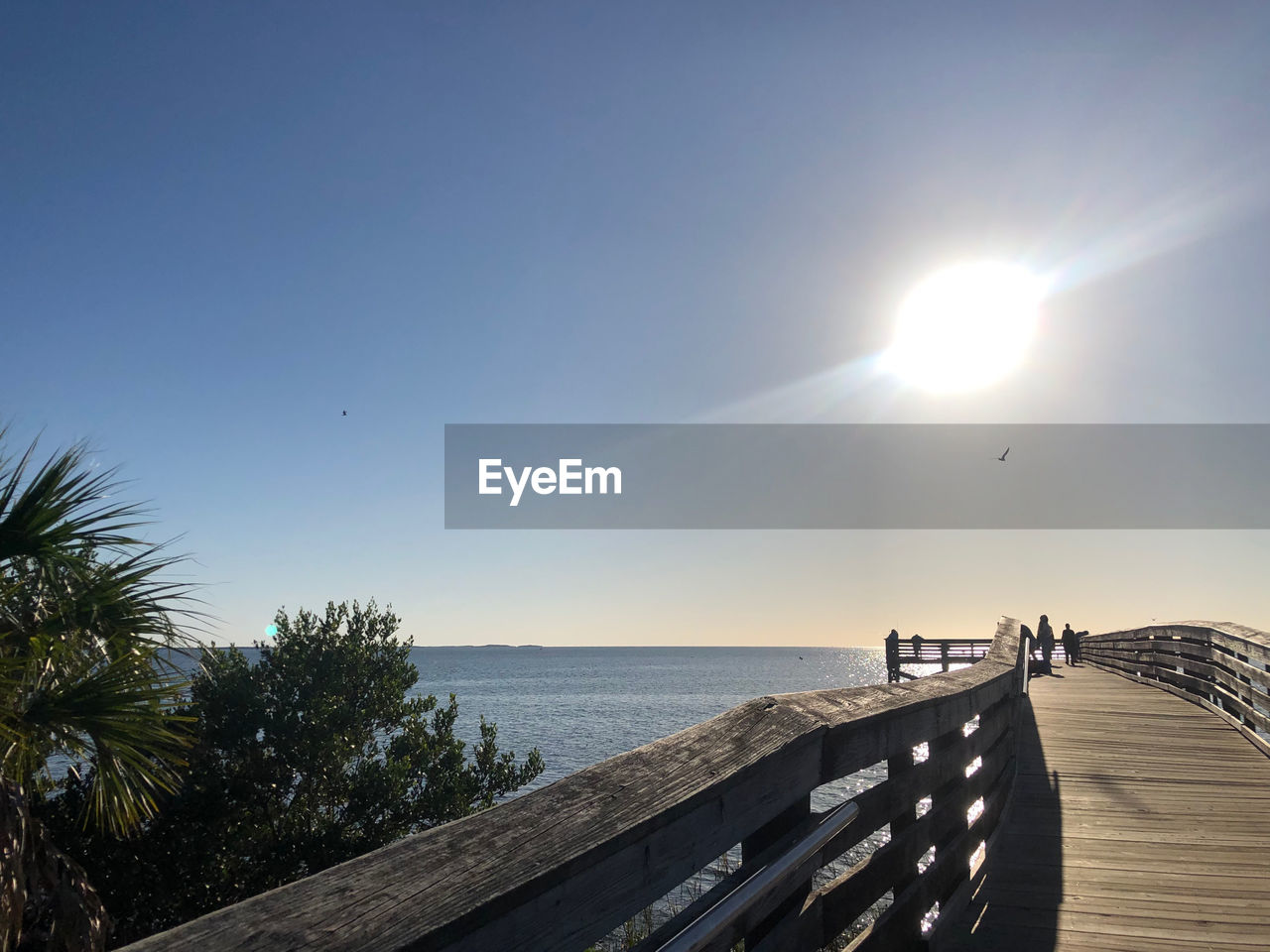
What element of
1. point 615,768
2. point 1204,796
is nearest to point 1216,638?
point 1204,796

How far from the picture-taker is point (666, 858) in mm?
1711

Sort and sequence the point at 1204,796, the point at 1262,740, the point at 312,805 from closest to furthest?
the point at 1204,796
the point at 1262,740
the point at 312,805

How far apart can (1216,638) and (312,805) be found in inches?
659

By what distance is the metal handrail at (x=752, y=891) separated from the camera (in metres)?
1.62

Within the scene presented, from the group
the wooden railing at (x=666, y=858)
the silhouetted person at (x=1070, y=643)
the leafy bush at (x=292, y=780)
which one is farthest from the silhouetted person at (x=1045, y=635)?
the wooden railing at (x=666, y=858)

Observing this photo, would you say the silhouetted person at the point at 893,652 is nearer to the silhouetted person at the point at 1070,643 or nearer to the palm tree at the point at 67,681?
the silhouetted person at the point at 1070,643

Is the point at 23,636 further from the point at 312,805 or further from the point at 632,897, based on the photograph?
the point at 312,805

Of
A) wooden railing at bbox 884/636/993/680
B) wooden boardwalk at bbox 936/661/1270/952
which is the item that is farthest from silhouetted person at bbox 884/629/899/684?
wooden boardwalk at bbox 936/661/1270/952

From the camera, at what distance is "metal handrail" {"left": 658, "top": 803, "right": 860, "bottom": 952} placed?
1623 millimetres

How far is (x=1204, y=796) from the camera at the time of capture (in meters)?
6.82

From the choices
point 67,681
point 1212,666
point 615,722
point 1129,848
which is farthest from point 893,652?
point 615,722

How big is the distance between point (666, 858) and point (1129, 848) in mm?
5254

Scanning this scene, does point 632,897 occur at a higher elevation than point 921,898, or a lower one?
higher

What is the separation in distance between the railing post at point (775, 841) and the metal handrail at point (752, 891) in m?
0.07
